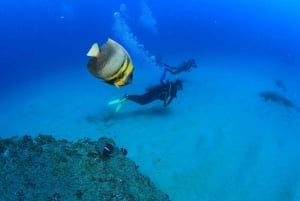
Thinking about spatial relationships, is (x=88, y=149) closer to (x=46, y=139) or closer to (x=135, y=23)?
Result: (x=46, y=139)

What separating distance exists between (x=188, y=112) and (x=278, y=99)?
4132 millimetres

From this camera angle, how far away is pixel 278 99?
12.5 meters

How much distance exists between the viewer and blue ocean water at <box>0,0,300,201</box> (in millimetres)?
7484

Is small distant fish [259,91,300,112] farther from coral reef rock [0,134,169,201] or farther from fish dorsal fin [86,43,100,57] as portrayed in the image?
fish dorsal fin [86,43,100,57]

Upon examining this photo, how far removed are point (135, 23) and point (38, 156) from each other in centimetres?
3177

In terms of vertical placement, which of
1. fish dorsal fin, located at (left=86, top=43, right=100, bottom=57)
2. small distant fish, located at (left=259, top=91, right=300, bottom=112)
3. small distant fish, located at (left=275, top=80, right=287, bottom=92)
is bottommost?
fish dorsal fin, located at (left=86, top=43, right=100, bottom=57)

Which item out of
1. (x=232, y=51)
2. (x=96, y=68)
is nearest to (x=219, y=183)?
(x=96, y=68)

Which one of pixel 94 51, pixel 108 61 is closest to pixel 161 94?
pixel 108 61

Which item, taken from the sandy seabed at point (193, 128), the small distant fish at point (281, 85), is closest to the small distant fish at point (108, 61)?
the sandy seabed at point (193, 128)

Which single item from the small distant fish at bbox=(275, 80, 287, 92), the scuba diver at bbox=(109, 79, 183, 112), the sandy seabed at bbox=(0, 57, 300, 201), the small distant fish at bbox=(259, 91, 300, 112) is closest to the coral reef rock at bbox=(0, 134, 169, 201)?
the sandy seabed at bbox=(0, 57, 300, 201)

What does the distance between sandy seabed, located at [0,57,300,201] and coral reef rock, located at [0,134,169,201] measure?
230 centimetres

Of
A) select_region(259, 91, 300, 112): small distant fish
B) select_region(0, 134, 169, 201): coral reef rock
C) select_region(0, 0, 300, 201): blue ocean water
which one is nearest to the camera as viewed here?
select_region(0, 134, 169, 201): coral reef rock

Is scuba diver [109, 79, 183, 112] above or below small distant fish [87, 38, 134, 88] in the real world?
above

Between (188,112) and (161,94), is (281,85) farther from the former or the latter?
(161,94)
